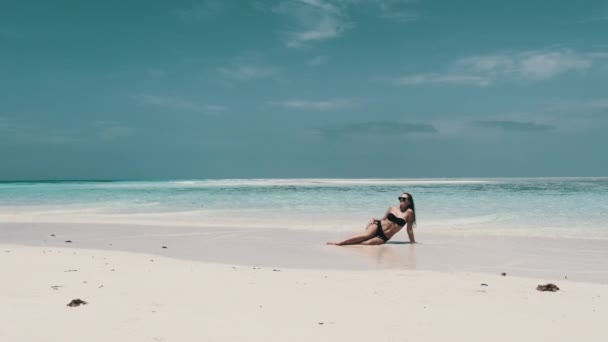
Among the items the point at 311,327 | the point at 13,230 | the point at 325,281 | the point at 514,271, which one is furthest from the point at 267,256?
the point at 13,230

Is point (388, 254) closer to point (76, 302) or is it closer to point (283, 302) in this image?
point (283, 302)

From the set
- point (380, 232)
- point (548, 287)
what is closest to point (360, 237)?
point (380, 232)

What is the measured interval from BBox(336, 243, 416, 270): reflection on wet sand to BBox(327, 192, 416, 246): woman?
0.59 ft

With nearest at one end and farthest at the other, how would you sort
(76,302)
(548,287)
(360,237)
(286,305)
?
(76,302), (286,305), (548,287), (360,237)

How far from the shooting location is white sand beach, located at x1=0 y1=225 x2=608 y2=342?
188 inches

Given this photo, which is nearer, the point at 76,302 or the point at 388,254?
the point at 76,302

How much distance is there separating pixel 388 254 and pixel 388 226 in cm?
176

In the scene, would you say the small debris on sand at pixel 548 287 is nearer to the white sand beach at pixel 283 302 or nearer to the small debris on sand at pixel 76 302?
the white sand beach at pixel 283 302

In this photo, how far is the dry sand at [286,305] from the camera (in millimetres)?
4762

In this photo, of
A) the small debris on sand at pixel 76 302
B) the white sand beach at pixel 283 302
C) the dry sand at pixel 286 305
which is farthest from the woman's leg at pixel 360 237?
the small debris on sand at pixel 76 302

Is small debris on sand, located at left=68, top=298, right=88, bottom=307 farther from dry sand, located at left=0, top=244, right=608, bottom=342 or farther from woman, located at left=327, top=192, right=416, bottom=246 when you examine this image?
woman, located at left=327, top=192, right=416, bottom=246

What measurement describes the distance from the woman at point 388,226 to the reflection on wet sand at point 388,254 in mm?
Result: 181

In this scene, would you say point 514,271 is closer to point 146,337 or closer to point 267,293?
point 267,293

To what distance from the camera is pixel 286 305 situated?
5.79 m
